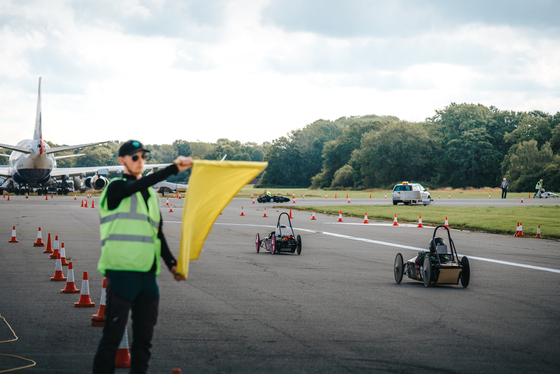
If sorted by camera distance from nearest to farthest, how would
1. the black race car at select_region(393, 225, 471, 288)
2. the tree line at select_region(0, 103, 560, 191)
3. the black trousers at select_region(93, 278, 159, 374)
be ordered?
the black trousers at select_region(93, 278, 159, 374)
the black race car at select_region(393, 225, 471, 288)
the tree line at select_region(0, 103, 560, 191)

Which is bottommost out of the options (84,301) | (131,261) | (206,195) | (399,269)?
(84,301)

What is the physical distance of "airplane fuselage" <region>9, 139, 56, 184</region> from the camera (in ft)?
162

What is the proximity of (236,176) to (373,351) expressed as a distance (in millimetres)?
2602

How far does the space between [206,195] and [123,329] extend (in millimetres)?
1223

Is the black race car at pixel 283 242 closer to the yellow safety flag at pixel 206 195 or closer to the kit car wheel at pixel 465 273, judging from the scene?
the kit car wheel at pixel 465 273

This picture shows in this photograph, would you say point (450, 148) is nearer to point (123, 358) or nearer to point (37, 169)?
point (37, 169)

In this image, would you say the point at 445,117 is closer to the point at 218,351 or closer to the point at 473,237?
the point at 473,237

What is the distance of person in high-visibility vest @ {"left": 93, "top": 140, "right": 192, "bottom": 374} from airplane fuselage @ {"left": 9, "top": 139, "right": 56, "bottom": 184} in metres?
49.1

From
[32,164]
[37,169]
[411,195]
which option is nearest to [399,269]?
[411,195]

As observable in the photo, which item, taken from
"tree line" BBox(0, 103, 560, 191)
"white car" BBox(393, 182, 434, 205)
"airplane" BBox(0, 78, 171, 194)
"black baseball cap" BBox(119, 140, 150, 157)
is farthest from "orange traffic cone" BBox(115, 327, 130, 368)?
"tree line" BBox(0, 103, 560, 191)

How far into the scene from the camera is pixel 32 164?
4959 cm

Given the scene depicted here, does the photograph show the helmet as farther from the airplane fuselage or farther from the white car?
the airplane fuselage

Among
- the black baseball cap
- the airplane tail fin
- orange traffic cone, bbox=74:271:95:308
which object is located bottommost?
orange traffic cone, bbox=74:271:95:308

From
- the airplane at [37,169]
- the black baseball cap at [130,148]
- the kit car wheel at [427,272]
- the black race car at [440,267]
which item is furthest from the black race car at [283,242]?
the airplane at [37,169]
